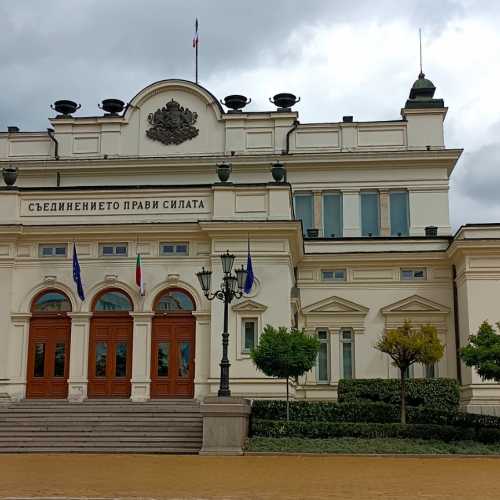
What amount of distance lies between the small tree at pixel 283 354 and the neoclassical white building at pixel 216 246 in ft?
8.08

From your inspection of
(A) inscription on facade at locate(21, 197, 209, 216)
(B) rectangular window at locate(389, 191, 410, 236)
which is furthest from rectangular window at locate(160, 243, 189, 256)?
(B) rectangular window at locate(389, 191, 410, 236)

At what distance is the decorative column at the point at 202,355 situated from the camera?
28531mm

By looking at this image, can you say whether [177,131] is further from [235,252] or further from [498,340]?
[498,340]

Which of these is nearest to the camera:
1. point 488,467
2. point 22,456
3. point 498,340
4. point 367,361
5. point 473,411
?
point 488,467

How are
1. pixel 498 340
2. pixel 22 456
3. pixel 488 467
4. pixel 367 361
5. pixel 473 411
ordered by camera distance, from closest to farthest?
pixel 488 467
pixel 22 456
pixel 498 340
pixel 473 411
pixel 367 361

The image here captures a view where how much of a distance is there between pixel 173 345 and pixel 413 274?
12072mm

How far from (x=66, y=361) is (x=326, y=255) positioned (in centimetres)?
1228

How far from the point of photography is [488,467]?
19812 millimetres

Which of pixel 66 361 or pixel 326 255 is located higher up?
pixel 326 255

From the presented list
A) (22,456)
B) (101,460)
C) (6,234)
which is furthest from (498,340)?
(6,234)

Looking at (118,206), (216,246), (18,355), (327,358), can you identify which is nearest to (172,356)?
(216,246)

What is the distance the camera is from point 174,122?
129 ft

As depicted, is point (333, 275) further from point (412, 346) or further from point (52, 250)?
point (52, 250)

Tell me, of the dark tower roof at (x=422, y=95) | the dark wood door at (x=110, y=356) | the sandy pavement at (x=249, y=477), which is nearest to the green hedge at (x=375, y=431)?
the sandy pavement at (x=249, y=477)
